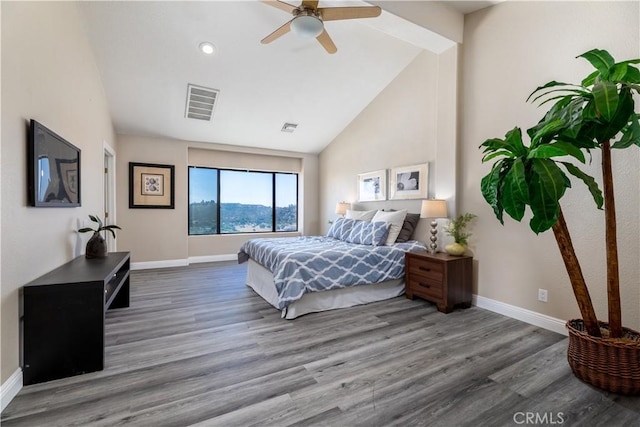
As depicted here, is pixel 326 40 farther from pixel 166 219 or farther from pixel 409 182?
pixel 166 219

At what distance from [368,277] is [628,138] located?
239 centimetres

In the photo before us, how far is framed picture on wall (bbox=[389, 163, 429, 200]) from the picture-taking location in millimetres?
4086

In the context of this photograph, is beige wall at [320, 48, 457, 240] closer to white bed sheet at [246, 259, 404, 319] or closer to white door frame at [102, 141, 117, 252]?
white bed sheet at [246, 259, 404, 319]

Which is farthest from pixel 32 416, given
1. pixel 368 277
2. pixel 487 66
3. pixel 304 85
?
pixel 487 66

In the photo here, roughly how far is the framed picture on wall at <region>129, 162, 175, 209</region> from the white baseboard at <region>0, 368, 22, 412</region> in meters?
3.86

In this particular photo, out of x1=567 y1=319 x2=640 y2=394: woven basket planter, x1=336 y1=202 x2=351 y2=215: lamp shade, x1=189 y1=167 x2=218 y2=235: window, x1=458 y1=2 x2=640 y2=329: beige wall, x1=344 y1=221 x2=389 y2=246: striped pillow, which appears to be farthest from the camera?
x1=189 y1=167 x2=218 y2=235: window

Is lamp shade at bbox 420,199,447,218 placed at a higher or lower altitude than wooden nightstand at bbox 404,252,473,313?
higher

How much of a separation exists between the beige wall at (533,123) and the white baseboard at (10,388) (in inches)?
155

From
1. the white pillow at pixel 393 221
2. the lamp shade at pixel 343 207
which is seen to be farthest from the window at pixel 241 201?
the white pillow at pixel 393 221

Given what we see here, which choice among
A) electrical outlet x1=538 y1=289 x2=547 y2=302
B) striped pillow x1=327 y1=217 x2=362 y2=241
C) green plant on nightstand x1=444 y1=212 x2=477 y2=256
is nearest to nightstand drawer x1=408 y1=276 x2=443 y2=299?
green plant on nightstand x1=444 y1=212 x2=477 y2=256

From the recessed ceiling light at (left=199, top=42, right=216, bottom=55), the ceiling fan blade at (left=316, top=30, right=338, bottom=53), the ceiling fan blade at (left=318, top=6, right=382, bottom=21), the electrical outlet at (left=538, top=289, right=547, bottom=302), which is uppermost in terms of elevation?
the recessed ceiling light at (left=199, top=42, right=216, bottom=55)

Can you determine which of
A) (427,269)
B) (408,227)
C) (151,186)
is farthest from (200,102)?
(427,269)

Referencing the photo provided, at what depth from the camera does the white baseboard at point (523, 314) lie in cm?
263

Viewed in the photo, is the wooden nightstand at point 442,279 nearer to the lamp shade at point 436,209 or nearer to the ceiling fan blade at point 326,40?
the lamp shade at point 436,209
